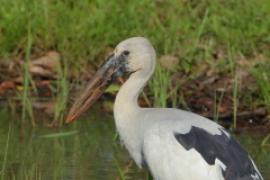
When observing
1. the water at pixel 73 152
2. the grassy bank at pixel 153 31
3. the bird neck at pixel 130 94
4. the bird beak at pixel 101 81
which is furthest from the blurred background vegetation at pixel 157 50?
the bird neck at pixel 130 94

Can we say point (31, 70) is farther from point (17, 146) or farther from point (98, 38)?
point (17, 146)

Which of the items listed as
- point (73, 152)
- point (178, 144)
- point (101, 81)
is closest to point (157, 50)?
point (73, 152)

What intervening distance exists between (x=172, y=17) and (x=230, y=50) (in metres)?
1.06

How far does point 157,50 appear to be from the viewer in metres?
12.5

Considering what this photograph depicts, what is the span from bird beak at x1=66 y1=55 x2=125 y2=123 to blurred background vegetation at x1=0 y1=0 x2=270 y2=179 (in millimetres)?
1603

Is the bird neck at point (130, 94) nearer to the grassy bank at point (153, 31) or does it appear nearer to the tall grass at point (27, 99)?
the tall grass at point (27, 99)

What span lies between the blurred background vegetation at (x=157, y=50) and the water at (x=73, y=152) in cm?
19

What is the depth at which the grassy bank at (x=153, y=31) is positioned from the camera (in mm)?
12359

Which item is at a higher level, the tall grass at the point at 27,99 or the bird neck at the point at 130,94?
the bird neck at the point at 130,94

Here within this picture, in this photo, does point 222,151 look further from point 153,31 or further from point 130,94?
point 153,31

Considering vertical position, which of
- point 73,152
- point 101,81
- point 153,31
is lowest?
point 73,152

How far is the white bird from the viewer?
8.43 m

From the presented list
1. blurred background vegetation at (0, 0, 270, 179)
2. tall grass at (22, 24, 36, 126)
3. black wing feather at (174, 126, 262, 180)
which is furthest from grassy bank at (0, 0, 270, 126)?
black wing feather at (174, 126, 262, 180)

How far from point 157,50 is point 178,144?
3.92 m
